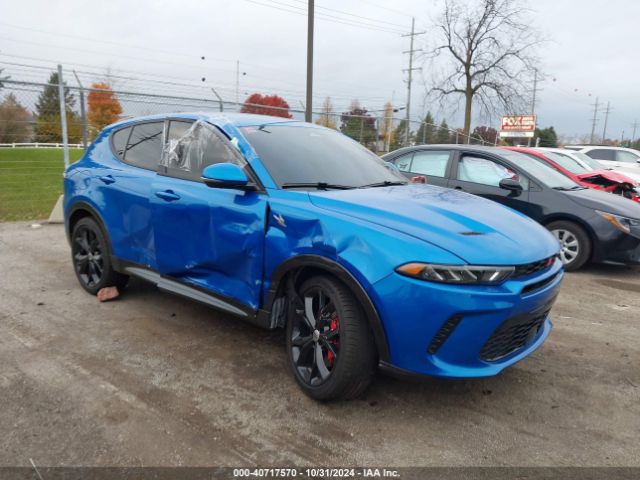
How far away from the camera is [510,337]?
103 inches

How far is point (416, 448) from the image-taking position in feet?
8.02

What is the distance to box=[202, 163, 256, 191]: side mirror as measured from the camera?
304 centimetres

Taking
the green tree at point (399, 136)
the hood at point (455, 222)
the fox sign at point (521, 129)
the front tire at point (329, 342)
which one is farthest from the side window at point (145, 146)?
the fox sign at point (521, 129)

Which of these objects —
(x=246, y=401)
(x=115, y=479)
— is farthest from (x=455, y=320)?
(x=115, y=479)

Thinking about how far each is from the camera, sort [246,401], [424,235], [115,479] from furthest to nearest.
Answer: [246,401] < [424,235] < [115,479]

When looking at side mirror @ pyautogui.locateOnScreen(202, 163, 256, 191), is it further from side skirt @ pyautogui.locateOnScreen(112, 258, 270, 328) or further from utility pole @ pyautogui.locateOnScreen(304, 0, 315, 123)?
utility pole @ pyautogui.locateOnScreen(304, 0, 315, 123)

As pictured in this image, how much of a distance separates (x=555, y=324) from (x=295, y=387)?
2.47 meters

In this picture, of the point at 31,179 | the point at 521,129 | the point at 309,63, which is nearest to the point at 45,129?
the point at 31,179

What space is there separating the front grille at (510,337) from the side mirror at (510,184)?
3.69m

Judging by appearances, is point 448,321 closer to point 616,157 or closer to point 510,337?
point 510,337

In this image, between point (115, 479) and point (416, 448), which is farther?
point (416, 448)

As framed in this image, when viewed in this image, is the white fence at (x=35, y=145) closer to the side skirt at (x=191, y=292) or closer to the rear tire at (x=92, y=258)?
the rear tire at (x=92, y=258)

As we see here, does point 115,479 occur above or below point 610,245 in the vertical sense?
below

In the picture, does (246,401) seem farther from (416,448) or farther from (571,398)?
(571,398)
